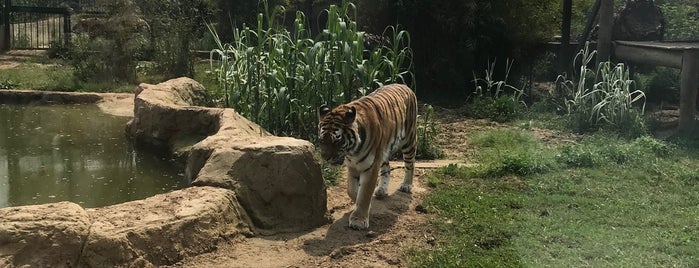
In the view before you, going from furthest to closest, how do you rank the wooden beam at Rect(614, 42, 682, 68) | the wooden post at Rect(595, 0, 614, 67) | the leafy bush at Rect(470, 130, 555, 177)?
the wooden post at Rect(595, 0, 614, 67), the wooden beam at Rect(614, 42, 682, 68), the leafy bush at Rect(470, 130, 555, 177)

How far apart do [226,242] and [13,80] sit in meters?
9.50

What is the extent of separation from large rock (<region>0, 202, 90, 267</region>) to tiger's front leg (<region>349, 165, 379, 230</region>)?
2.00m

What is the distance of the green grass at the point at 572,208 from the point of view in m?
4.99

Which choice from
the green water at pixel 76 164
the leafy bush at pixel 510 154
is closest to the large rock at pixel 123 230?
the green water at pixel 76 164

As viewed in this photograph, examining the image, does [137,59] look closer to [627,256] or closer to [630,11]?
[630,11]

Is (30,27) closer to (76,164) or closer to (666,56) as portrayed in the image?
(76,164)

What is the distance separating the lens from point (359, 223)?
5.66 meters

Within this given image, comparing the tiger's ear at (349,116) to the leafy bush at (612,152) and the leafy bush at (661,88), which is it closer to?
the leafy bush at (612,152)

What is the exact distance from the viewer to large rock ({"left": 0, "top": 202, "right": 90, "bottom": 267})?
4.12 meters

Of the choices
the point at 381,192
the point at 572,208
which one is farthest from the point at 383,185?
the point at 572,208

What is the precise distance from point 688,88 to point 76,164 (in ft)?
24.9

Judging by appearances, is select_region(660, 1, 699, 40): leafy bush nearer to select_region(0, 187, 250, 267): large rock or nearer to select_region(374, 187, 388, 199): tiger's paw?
select_region(374, 187, 388, 199): tiger's paw

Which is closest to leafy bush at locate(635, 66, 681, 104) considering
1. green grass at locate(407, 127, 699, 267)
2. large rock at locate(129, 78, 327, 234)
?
green grass at locate(407, 127, 699, 267)

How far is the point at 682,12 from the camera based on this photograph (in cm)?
1622
